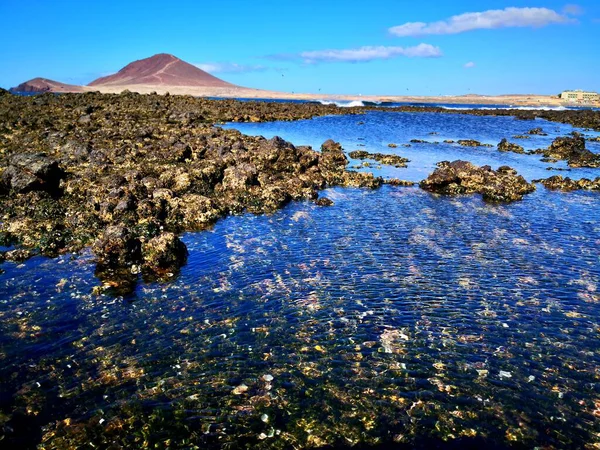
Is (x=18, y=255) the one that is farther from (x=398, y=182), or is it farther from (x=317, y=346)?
(x=398, y=182)

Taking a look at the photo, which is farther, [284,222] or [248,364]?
[284,222]

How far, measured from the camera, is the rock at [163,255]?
19.5 m

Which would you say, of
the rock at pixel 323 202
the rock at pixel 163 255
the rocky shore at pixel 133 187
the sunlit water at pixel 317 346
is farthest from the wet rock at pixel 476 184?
the rock at pixel 163 255

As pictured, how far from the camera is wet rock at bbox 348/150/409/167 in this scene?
4976 cm

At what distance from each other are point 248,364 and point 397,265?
1025cm

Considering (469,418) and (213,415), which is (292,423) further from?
(469,418)

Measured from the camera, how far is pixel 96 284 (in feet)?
57.7

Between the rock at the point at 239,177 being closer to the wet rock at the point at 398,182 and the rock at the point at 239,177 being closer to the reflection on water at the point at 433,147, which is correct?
the wet rock at the point at 398,182

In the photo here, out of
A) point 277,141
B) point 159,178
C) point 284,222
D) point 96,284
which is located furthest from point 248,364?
point 277,141

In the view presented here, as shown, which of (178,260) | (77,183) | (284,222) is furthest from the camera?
(77,183)

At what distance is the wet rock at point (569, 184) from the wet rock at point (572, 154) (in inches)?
483

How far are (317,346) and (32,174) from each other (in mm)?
26924

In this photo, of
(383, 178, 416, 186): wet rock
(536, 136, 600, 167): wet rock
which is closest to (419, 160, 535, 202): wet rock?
(383, 178, 416, 186): wet rock

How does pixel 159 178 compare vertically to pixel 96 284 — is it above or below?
above
